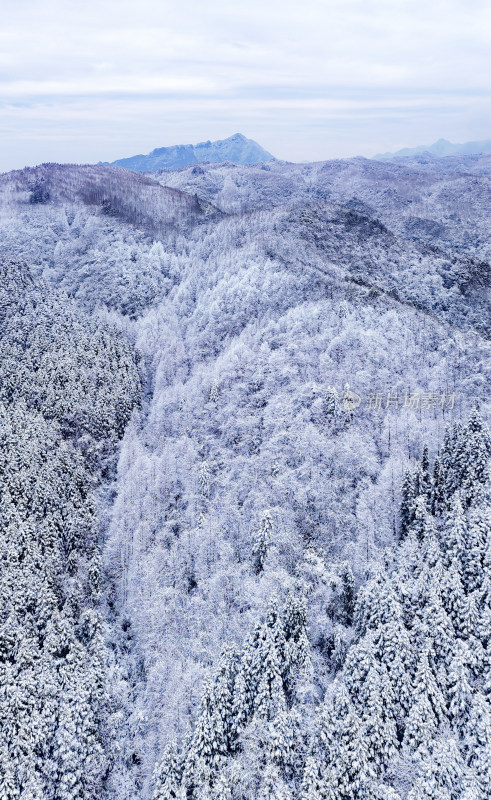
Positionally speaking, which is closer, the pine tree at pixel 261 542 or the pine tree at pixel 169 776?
the pine tree at pixel 169 776

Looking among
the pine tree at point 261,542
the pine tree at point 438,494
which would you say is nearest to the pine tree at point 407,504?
the pine tree at point 438,494

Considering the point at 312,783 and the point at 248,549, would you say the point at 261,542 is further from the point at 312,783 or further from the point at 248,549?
the point at 312,783

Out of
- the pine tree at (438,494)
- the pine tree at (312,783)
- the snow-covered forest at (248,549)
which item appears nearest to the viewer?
the pine tree at (312,783)

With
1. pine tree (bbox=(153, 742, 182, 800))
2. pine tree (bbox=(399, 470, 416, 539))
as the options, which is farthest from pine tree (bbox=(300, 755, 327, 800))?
pine tree (bbox=(399, 470, 416, 539))

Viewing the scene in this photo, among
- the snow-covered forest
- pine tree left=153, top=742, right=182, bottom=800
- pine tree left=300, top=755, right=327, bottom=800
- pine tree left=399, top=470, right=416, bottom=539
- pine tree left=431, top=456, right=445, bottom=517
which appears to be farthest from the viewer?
pine tree left=399, top=470, right=416, bottom=539

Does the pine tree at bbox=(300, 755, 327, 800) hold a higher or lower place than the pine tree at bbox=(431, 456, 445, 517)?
lower

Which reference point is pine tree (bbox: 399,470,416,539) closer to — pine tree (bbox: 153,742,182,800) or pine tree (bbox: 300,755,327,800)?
pine tree (bbox: 300,755,327,800)

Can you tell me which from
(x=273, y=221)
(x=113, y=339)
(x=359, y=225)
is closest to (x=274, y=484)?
(x=113, y=339)

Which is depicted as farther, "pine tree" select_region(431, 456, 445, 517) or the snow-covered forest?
"pine tree" select_region(431, 456, 445, 517)

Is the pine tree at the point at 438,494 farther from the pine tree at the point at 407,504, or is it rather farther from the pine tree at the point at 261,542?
the pine tree at the point at 261,542
